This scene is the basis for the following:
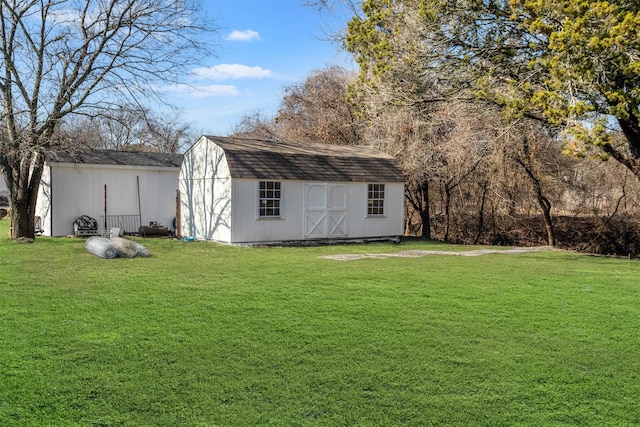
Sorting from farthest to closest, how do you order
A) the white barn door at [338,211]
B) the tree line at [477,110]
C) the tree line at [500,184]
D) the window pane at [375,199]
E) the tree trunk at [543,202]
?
the tree trunk at [543,202] → the window pane at [375,199] → the tree line at [500,184] → the white barn door at [338,211] → the tree line at [477,110]

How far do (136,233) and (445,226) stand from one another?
40.0ft

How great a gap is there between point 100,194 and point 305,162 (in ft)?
24.3

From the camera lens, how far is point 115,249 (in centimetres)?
1213

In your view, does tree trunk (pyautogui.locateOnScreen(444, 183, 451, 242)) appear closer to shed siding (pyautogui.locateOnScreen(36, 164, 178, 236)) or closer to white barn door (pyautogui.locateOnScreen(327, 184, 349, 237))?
white barn door (pyautogui.locateOnScreen(327, 184, 349, 237))

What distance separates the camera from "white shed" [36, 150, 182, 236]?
709 inches

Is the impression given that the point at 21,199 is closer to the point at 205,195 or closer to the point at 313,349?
the point at 205,195

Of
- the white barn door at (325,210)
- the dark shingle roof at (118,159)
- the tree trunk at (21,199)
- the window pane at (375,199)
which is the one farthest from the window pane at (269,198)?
the tree trunk at (21,199)

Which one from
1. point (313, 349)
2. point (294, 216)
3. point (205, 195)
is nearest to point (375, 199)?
point (294, 216)

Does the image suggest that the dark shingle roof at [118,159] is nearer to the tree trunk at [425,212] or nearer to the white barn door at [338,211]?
the white barn door at [338,211]

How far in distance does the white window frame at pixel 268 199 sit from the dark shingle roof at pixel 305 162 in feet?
0.89

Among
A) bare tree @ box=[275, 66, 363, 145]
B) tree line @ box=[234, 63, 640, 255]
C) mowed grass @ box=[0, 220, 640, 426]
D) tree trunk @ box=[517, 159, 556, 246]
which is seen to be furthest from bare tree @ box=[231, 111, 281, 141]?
mowed grass @ box=[0, 220, 640, 426]

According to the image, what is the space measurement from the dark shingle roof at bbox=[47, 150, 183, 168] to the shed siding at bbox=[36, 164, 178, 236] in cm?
20

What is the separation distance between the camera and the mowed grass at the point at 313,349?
156 inches

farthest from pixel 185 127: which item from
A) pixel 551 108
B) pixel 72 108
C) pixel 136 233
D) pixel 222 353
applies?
pixel 222 353
